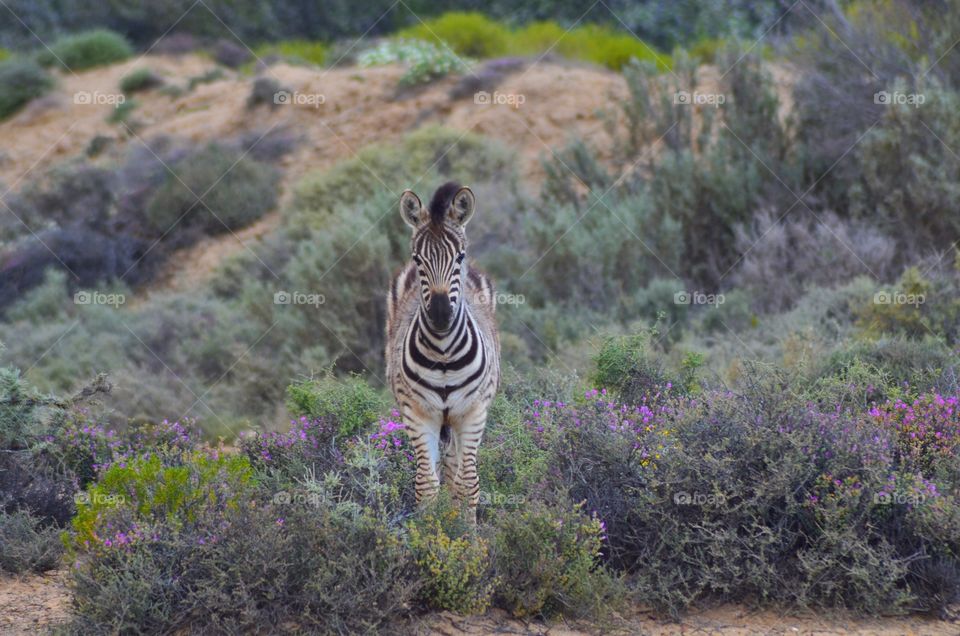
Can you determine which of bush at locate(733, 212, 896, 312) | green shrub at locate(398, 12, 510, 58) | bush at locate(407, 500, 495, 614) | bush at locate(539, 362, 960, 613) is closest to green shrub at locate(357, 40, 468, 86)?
green shrub at locate(398, 12, 510, 58)

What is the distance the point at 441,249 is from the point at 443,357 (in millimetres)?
740

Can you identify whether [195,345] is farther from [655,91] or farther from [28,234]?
[655,91]

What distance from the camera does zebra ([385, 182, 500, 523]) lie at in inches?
274

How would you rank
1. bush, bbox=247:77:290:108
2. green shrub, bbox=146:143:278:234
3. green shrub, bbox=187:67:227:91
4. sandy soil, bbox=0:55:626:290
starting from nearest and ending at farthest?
1. green shrub, bbox=146:143:278:234
2. sandy soil, bbox=0:55:626:290
3. bush, bbox=247:77:290:108
4. green shrub, bbox=187:67:227:91

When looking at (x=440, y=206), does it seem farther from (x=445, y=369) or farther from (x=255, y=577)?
(x=255, y=577)

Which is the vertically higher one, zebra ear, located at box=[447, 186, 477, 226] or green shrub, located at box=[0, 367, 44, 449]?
zebra ear, located at box=[447, 186, 477, 226]

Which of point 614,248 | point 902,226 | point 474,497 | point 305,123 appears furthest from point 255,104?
point 474,497

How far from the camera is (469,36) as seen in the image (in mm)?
26656

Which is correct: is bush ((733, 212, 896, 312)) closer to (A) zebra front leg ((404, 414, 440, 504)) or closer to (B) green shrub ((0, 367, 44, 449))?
(A) zebra front leg ((404, 414, 440, 504))

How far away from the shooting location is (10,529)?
7871mm

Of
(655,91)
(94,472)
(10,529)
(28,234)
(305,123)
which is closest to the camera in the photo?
(10,529)

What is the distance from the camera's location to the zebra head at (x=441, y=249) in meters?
6.89

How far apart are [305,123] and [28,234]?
261 inches

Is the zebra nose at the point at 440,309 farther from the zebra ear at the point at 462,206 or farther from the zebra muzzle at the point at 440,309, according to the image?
the zebra ear at the point at 462,206
